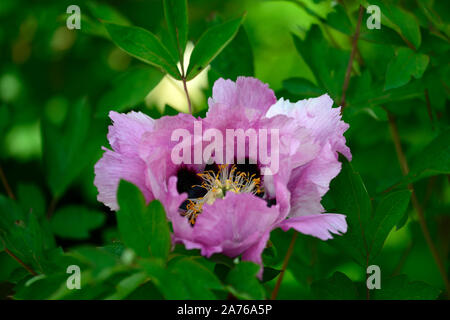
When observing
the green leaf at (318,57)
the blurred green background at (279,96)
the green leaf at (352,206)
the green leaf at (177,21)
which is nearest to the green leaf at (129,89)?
the blurred green background at (279,96)

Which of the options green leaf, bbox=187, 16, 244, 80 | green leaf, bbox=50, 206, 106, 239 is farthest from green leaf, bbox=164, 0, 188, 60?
green leaf, bbox=50, 206, 106, 239

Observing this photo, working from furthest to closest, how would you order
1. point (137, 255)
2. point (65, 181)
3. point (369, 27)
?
point (65, 181) → point (369, 27) → point (137, 255)

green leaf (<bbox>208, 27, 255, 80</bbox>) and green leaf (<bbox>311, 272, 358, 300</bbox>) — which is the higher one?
green leaf (<bbox>208, 27, 255, 80</bbox>)

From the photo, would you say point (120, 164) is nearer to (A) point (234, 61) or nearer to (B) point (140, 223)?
(B) point (140, 223)

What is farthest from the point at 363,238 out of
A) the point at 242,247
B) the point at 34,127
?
the point at 34,127

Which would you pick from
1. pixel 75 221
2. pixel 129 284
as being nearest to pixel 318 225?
pixel 129 284

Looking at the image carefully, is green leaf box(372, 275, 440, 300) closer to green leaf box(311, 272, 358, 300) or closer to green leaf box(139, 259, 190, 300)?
green leaf box(311, 272, 358, 300)

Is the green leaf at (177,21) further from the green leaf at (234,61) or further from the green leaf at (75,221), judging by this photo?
the green leaf at (75,221)

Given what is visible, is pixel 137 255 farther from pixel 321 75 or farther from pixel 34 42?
pixel 34 42
